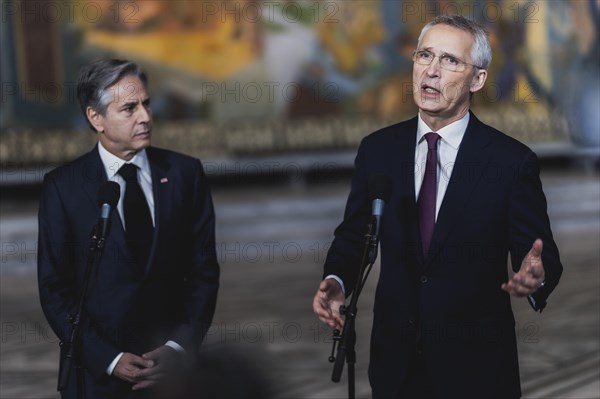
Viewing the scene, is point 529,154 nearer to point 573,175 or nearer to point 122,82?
point 122,82

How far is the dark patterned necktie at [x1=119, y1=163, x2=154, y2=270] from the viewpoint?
298 centimetres

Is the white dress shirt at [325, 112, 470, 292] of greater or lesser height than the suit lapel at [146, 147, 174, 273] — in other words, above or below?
above

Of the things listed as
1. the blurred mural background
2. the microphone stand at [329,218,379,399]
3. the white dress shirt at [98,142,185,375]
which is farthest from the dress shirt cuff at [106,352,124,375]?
the blurred mural background

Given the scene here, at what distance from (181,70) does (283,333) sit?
7.62 meters

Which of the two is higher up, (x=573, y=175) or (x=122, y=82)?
(x=122, y=82)

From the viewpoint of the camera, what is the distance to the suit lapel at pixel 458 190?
260cm

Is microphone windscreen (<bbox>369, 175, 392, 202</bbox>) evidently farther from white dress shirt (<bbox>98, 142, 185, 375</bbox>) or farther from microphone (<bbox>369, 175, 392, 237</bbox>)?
white dress shirt (<bbox>98, 142, 185, 375</bbox>)

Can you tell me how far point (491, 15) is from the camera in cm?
1539

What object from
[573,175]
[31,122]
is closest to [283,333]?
[31,122]

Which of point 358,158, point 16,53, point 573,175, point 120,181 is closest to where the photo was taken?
point 358,158

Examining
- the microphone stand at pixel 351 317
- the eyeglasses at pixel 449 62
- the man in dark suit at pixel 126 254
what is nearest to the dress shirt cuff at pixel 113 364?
the man in dark suit at pixel 126 254

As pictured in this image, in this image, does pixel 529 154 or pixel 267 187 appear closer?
pixel 529 154

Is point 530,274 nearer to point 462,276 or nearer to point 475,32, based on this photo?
point 462,276

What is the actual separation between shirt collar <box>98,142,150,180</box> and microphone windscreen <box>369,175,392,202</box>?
2.93ft
